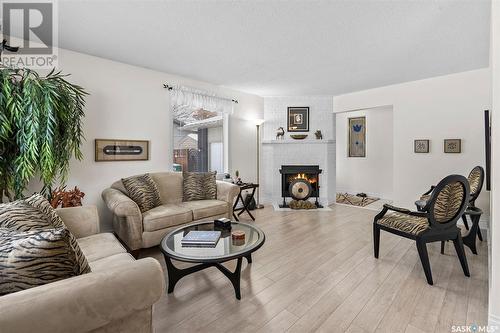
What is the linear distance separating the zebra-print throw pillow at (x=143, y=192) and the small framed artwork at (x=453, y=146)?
4654 millimetres

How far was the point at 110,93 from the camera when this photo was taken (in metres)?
3.33

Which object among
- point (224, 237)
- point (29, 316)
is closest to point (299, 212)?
point (224, 237)

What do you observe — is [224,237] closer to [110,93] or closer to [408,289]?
[408,289]

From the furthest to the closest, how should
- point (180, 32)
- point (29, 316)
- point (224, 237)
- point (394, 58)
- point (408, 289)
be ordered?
point (394, 58) < point (180, 32) < point (224, 237) < point (408, 289) < point (29, 316)

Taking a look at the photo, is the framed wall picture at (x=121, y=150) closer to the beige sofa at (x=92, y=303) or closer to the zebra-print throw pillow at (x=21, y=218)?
the zebra-print throw pillow at (x=21, y=218)

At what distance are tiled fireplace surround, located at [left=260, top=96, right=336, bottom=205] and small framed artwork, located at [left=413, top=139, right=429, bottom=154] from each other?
5.14ft

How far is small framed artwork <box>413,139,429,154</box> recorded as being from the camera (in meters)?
4.14

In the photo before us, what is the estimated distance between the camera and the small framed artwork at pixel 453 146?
3.84 meters

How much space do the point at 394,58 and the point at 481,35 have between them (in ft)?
2.82

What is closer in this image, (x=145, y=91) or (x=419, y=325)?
(x=419, y=325)

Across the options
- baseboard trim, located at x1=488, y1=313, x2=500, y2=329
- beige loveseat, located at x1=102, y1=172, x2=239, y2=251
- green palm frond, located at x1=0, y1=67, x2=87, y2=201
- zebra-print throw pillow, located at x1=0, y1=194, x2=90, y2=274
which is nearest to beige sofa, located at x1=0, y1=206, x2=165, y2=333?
zebra-print throw pillow, located at x1=0, y1=194, x2=90, y2=274

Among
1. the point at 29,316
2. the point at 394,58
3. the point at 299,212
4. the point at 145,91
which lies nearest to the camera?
the point at 29,316

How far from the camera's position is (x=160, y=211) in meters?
2.90

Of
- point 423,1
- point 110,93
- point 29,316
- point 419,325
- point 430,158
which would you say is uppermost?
point 423,1
